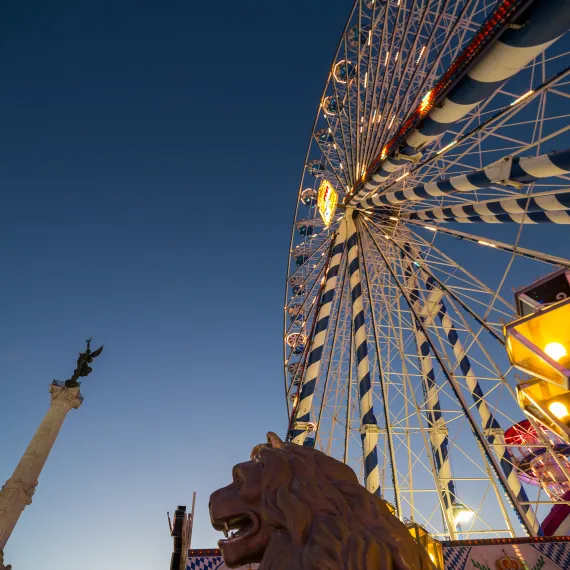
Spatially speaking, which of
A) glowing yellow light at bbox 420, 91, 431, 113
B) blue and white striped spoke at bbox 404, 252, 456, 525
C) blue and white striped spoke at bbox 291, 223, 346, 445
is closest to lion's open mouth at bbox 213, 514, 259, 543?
glowing yellow light at bbox 420, 91, 431, 113

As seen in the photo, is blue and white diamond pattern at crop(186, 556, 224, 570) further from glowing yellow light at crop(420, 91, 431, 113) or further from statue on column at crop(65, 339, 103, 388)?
statue on column at crop(65, 339, 103, 388)

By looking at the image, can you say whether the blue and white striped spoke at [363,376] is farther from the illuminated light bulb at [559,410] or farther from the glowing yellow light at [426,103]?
the glowing yellow light at [426,103]

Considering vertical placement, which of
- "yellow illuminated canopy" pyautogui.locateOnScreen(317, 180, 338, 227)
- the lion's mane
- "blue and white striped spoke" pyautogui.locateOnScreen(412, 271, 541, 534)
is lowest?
the lion's mane

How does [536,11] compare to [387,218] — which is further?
[387,218]

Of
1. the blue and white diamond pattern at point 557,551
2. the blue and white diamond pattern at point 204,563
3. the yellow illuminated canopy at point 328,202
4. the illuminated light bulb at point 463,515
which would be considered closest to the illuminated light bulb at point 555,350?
the blue and white diamond pattern at point 557,551

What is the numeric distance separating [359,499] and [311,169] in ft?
47.6

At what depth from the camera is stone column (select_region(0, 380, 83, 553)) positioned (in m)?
12.3

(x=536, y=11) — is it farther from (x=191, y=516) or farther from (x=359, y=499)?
(x=191, y=516)

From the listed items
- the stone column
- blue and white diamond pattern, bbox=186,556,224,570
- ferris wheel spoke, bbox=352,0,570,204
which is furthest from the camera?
the stone column

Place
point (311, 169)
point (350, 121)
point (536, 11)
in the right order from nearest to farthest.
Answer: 1. point (536, 11)
2. point (350, 121)
3. point (311, 169)

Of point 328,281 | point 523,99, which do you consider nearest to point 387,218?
point 328,281

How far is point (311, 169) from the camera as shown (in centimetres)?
1494

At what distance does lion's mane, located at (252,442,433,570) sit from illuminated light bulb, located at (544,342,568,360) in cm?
308

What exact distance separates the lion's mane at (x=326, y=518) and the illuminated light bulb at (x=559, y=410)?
3.64 metres
